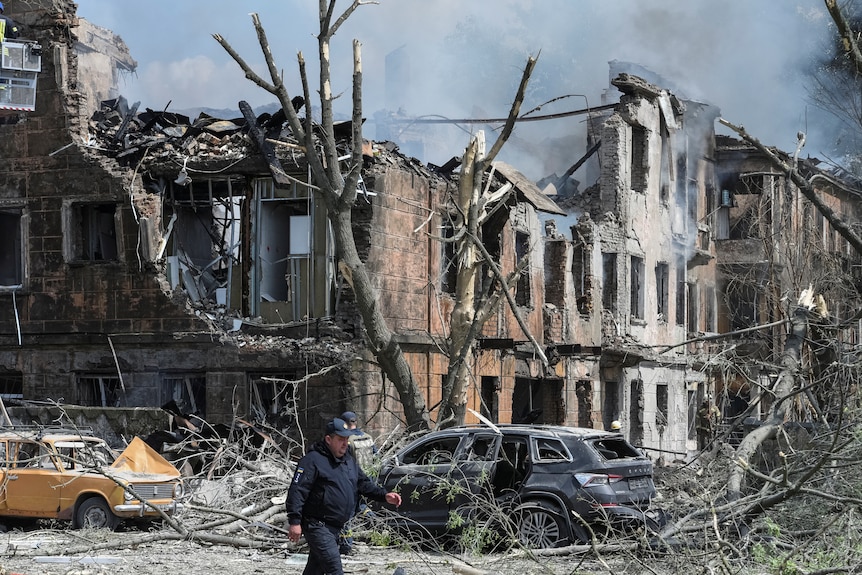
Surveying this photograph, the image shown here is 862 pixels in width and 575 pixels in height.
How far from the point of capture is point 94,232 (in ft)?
82.1

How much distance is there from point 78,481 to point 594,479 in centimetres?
731

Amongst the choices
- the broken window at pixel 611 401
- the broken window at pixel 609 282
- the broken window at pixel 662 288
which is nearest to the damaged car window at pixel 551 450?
the broken window at pixel 611 401

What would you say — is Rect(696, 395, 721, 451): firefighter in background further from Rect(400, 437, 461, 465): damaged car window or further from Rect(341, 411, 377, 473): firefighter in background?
Rect(400, 437, 461, 465): damaged car window

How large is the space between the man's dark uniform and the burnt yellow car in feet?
22.4

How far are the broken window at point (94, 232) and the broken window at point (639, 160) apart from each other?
58.8 feet

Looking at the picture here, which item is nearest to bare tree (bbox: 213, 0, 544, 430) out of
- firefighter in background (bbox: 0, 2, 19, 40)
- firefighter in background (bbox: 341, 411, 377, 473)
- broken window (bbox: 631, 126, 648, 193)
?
firefighter in background (bbox: 341, 411, 377, 473)

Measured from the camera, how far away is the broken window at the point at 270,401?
23188mm

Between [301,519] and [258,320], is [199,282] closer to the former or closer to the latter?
[258,320]

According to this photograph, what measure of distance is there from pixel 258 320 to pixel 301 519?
14306 mm

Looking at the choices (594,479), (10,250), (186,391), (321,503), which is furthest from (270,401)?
(321,503)

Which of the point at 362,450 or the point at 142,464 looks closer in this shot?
the point at 362,450

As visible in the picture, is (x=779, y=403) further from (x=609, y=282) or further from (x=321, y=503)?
(x=609, y=282)

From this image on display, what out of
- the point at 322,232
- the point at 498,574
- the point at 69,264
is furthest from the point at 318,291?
the point at 498,574

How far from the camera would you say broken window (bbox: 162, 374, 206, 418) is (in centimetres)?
2397
